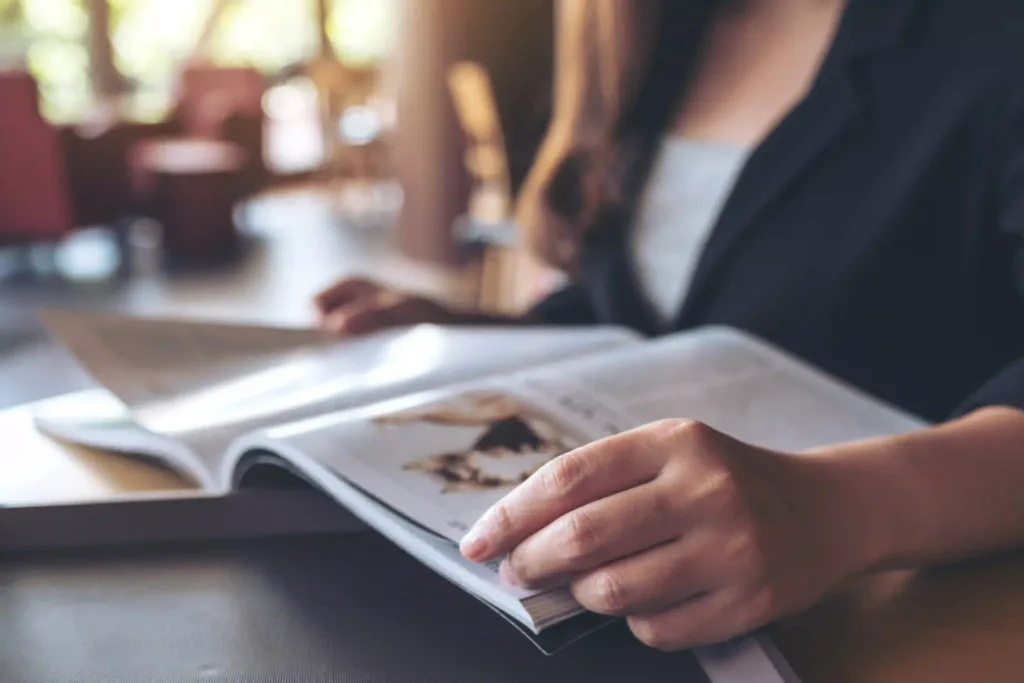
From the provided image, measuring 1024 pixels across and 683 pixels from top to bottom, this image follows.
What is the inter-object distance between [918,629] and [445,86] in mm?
3931

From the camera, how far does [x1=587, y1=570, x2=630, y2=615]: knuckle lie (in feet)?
1.11

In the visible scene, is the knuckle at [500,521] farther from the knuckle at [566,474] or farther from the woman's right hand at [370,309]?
the woman's right hand at [370,309]

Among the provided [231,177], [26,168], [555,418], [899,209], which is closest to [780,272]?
[899,209]

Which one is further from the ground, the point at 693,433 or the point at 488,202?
the point at 693,433

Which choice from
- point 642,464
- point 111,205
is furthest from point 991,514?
point 111,205

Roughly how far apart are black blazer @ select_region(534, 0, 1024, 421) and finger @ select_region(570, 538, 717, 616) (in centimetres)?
37

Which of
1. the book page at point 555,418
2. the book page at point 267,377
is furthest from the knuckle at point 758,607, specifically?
the book page at point 267,377

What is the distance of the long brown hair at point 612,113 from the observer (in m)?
0.88

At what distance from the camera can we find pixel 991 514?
41 cm

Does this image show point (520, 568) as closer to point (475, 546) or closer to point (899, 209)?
point (475, 546)

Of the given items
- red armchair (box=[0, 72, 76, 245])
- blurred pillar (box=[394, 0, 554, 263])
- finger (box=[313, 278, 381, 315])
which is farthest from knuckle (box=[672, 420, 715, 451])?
red armchair (box=[0, 72, 76, 245])

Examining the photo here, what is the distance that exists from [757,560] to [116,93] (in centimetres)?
652

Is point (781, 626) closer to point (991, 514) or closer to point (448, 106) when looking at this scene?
point (991, 514)

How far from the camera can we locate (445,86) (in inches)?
161
